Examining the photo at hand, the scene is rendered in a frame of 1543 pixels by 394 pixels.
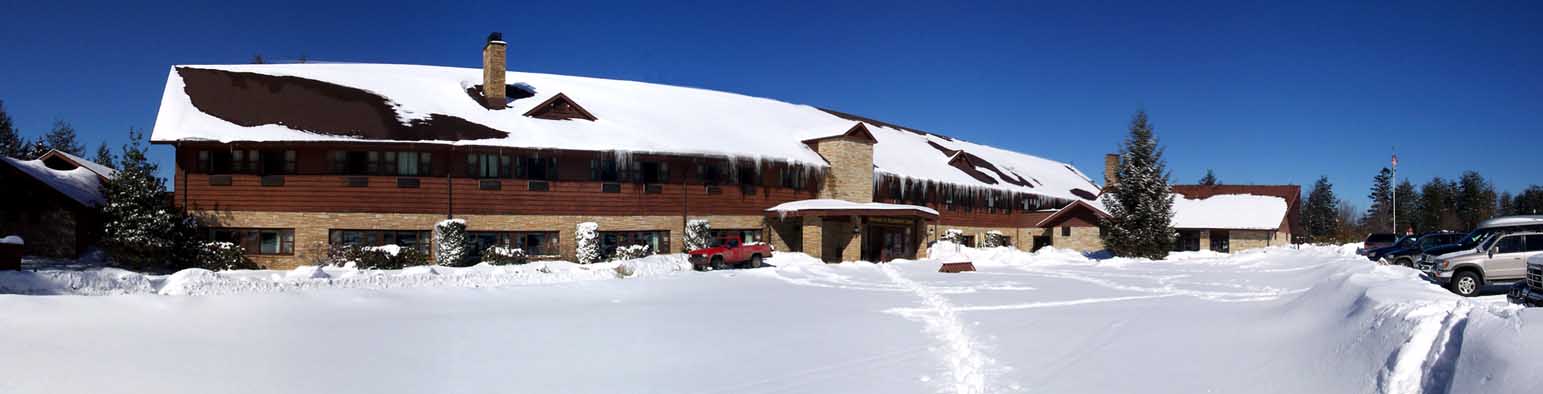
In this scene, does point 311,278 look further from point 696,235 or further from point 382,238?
point 696,235

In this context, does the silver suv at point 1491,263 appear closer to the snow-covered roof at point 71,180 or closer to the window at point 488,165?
the window at point 488,165

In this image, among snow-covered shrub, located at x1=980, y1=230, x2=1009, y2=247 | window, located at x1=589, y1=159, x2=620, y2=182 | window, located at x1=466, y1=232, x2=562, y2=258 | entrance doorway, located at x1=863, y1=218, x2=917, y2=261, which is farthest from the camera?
snow-covered shrub, located at x1=980, y1=230, x2=1009, y2=247

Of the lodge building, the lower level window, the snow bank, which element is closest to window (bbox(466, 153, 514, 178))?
the lodge building

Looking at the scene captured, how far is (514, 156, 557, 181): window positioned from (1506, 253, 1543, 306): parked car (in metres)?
29.1

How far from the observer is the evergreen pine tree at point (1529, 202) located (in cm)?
10086

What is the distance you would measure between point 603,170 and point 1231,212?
46597 millimetres

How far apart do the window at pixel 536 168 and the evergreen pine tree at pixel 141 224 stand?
35.8ft

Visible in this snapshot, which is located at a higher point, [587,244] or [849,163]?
[849,163]

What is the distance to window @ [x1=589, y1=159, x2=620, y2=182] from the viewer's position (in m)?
35.8

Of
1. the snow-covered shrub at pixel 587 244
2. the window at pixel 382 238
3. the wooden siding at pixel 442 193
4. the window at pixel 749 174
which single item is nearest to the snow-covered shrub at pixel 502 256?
the wooden siding at pixel 442 193

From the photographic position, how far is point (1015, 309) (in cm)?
1950

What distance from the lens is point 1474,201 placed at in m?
111

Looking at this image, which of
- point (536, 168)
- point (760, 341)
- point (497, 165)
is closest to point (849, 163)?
point (536, 168)

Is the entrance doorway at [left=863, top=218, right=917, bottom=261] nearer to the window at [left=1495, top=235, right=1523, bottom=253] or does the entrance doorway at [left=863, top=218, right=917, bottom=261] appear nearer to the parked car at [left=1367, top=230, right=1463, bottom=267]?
the parked car at [left=1367, top=230, right=1463, bottom=267]
